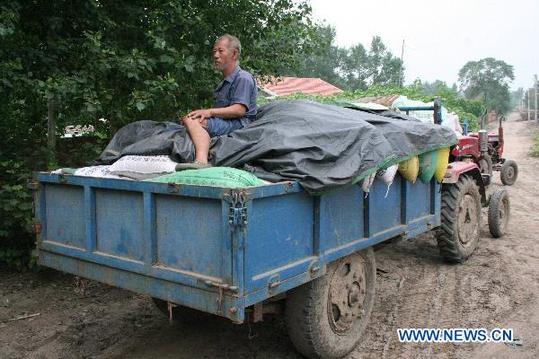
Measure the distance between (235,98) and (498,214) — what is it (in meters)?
4.76

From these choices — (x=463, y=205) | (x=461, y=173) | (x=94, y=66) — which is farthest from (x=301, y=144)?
(x=463, y=205)

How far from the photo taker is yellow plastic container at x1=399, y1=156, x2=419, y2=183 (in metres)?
4.37

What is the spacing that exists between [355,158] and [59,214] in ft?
7.06

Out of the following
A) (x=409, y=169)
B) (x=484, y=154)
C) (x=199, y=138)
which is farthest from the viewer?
(x=484, y=154)

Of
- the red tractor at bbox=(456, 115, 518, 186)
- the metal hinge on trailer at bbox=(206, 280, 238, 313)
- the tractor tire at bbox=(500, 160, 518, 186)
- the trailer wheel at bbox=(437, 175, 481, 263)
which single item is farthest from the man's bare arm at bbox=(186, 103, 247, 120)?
the tractor tire at bbox=(500, 160, 518, 186)

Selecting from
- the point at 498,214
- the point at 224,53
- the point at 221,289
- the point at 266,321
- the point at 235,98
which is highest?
the point at 224,53

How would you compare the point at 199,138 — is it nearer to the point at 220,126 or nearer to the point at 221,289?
the point at 220,126

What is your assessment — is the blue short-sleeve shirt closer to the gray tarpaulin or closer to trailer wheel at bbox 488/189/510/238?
the gray tarpaulin

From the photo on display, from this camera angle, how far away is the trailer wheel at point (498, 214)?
7.17 m

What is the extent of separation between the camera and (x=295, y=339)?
3578 mm

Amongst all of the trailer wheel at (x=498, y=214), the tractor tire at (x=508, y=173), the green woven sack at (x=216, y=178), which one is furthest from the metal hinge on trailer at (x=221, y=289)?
the tractor tire at (x=508, y=173)

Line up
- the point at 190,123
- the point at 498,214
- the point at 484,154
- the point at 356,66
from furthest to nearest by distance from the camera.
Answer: the point at 356,66
the point at 484,154
the point at 498,214
the point at 190,123

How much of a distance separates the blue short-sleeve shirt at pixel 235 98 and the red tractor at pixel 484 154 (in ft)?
11.8

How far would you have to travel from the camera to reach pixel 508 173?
1311 centimetres
